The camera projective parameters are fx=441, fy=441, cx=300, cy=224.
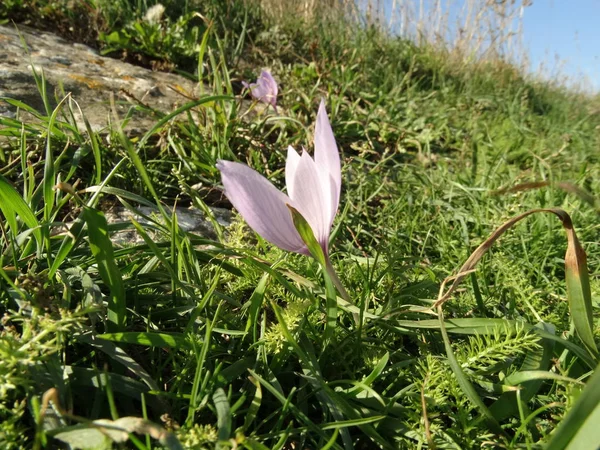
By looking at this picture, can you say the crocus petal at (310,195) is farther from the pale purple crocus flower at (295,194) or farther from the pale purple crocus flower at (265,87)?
the pale purple crocus flower at (265,87)

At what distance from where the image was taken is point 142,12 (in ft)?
10.1

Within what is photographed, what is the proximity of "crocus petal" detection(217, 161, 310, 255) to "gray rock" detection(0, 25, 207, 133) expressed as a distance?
1077 mm

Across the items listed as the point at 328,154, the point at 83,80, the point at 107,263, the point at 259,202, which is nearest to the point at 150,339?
the point at 107,263

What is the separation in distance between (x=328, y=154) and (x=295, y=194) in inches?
3.3

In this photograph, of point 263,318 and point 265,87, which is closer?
point 263,318

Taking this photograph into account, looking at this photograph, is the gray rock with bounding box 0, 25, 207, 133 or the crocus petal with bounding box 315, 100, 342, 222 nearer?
the crocus petal with bounding box 315, 100, 342, 222

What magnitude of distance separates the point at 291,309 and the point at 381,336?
0.23 metres

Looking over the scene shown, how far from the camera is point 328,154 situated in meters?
0.72

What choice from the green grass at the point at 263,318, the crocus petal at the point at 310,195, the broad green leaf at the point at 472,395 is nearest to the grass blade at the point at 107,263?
the green grass at the point at 263,318

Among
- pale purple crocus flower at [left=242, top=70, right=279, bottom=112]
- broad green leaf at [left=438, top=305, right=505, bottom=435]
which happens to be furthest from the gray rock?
broad green leaf at [left=438, top=305, right=505, bottom=435]

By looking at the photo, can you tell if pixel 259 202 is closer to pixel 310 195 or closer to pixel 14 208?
pixel 310 195

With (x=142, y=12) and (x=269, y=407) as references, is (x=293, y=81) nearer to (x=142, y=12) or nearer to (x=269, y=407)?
(x=142, y=12)

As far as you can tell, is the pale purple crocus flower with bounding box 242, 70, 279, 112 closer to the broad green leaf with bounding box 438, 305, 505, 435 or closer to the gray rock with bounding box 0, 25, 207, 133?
the gray rock with bounding box 0, 25, 207, 133

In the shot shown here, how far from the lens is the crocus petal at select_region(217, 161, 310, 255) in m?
0.66
